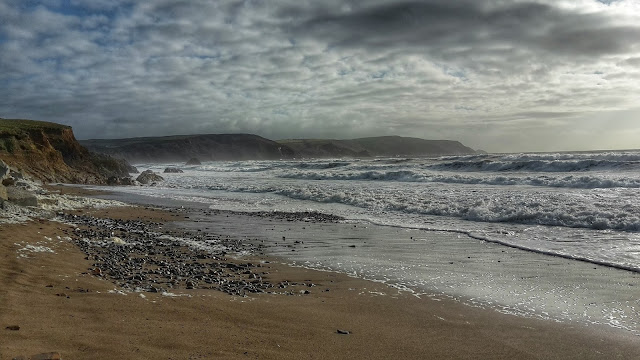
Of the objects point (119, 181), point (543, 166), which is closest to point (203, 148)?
point (119, 181)

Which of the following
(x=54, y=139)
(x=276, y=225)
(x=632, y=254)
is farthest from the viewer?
(x=54, y=139)

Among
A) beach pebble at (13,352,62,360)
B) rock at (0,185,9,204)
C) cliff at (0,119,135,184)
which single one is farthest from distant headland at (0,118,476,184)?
beach pebble at (13,352,62,360)

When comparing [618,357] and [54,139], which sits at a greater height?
[54,139]

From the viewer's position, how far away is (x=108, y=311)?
464 centimetres

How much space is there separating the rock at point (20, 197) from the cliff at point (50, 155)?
13.5 meters

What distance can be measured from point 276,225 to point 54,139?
944 inches

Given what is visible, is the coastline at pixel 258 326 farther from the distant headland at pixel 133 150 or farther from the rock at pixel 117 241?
the distant headland at pixel 133 150

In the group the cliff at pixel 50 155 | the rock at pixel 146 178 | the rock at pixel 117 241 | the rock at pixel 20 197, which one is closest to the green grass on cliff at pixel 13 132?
the cliff at pixel 50 155

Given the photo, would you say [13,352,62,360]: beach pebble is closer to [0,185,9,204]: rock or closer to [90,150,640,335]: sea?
[90,150,640,335]: sea

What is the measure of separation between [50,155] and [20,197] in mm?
19764

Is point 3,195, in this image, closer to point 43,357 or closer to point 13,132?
point 43,357

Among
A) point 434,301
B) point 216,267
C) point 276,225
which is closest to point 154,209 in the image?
point 276,225

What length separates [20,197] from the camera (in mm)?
11055

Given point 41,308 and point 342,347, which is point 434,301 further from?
point 41,308
